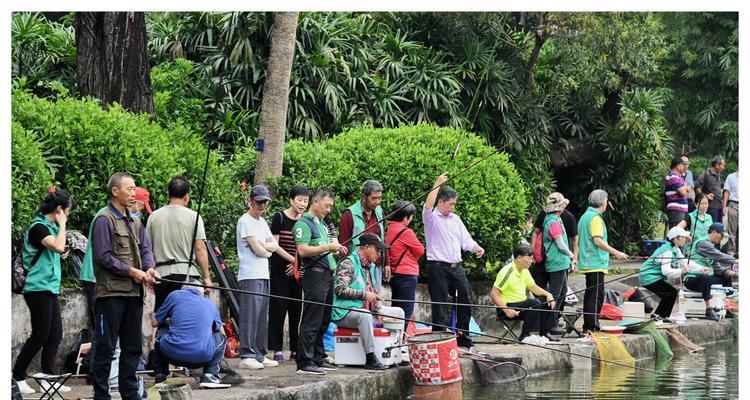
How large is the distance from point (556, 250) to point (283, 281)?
3.60 metres

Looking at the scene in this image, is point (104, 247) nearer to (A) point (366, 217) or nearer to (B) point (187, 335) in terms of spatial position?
(B) point (187, 335)

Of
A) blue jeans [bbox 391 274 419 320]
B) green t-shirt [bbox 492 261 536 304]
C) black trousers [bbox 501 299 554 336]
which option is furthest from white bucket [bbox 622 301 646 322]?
blue jeans [bbox 391 274 419 320]

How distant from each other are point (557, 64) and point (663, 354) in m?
8.67

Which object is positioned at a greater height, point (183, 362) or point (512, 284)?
point (512, 284)

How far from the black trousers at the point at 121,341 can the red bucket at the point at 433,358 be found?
8.60 feet

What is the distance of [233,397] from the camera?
838 cm

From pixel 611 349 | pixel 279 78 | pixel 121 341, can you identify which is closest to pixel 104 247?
pixel 121 341

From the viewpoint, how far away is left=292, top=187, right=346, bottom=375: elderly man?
9.95 meters

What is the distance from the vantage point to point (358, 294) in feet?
33.4

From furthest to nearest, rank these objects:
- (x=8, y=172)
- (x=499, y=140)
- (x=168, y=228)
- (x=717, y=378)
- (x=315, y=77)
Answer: (x=499, y=140), (x=315, y=77), (x=717, y=378), (x=168, y=228), (x=8, y=172)

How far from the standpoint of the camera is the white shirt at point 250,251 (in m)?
10.2

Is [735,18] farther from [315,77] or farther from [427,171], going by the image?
[427,171]

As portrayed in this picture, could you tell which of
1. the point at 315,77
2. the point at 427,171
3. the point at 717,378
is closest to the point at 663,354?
the point at 717,378

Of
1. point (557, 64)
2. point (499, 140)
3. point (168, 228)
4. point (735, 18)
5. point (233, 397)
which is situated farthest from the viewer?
point (735, 18)
